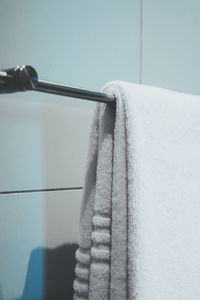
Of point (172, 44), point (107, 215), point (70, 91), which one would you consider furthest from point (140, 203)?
point (172, 44)

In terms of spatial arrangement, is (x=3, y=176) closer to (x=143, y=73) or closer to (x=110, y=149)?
(x=110, y=149)

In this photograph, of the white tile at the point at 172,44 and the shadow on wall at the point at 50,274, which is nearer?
the shadow on wall at the point at 50,274

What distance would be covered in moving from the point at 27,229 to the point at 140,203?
188 mm

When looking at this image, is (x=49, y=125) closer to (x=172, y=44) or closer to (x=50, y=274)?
(x=50, y=274)

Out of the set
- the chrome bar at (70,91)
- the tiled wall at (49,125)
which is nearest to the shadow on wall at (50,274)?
the tiled wall at (49,125)

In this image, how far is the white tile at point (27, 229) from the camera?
0.47 m

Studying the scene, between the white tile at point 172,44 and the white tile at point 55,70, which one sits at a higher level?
the white tile at point 172,44

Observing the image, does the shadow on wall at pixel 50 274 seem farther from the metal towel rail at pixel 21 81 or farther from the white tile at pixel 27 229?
the metal towel rail at pixel 21 81

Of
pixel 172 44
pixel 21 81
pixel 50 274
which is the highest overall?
pixel 172 44

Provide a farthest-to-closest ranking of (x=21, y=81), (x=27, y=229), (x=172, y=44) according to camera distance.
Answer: (x=172, y=44) → (x=27, y=229) → (x=21, y=81)

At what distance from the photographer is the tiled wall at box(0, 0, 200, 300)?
470 millimetres

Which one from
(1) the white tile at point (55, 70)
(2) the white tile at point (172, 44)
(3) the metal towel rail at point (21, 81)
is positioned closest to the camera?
(3) the metal towel rail at point (21, 81)

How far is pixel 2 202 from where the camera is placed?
1.53 feet

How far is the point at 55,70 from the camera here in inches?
20.2
